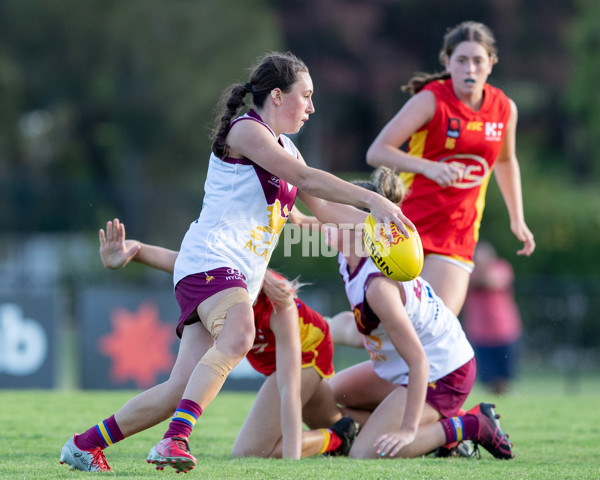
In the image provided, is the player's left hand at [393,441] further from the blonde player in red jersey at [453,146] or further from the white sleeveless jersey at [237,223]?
the blonde player in red jersey at [453,146]

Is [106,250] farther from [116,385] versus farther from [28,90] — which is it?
[28,90]

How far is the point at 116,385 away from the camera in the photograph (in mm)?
10523

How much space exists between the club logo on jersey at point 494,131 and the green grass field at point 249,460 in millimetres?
1801

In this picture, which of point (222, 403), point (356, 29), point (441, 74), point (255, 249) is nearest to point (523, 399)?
point (222, 403)

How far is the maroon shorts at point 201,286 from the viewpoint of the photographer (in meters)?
4.00

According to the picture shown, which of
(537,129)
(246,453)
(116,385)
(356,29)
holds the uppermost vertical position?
(356,29)

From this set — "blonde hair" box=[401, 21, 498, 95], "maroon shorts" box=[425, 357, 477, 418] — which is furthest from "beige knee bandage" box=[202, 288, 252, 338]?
"blonde hair" box=[401, 21, 498, 95]

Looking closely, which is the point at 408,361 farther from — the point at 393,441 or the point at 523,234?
the point at 523,234

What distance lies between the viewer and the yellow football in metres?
4.11

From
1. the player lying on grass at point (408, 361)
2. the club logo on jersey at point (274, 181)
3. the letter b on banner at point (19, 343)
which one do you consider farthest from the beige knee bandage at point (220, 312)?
the letter b on banner at point (19, 343)

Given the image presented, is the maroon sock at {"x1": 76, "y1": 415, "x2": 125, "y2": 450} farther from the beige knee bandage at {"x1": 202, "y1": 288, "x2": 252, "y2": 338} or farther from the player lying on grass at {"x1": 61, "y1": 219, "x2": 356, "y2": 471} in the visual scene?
the beige knee bandage at {"x1": 202, "y1": 288, "x2": 252, "y2": 338}

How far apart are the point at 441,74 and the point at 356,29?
70.4 feet

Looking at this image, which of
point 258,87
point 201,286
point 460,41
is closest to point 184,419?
point 201,286

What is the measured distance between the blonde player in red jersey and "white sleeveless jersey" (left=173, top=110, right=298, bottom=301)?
4.45 feet
